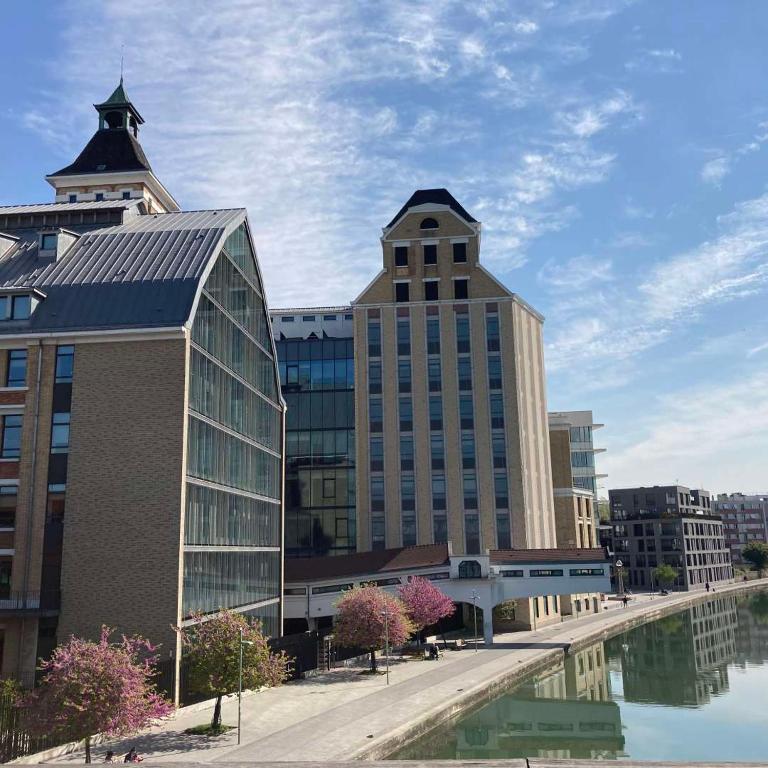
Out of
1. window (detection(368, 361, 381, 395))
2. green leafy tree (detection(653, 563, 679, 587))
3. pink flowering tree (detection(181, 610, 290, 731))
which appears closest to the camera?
pink flowering tree (detection(181, 610, 290, 731))

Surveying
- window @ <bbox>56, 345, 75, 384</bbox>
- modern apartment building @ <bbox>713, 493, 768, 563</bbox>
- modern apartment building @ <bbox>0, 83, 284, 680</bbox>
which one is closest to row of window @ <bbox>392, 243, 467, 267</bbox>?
modern apartment building @ <bbox>0, 83, 284, 680</bbox>

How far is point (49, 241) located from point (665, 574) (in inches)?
4044

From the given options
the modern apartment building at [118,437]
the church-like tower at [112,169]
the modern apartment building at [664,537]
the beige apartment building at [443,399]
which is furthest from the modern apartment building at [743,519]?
the modern apartment building at [118,437]

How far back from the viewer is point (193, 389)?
37.9m

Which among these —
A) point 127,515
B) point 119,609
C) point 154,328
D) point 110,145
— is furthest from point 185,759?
point 110,145

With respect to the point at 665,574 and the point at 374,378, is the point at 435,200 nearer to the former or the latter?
the point at 374,378

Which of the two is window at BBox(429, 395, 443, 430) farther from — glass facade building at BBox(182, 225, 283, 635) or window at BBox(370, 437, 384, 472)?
glass facade building at BBox(182, 225, 283, 635)

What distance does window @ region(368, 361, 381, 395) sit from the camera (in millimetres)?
74500

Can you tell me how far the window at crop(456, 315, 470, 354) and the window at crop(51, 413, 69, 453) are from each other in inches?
1694

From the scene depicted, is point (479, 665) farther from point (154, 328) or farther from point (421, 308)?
point (421, 308)

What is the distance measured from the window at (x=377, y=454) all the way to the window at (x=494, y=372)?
1107 cm

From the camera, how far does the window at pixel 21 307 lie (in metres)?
38.2

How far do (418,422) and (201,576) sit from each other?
37.9m

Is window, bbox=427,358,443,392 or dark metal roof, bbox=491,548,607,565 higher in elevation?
window, bbox=427,358,443,392
